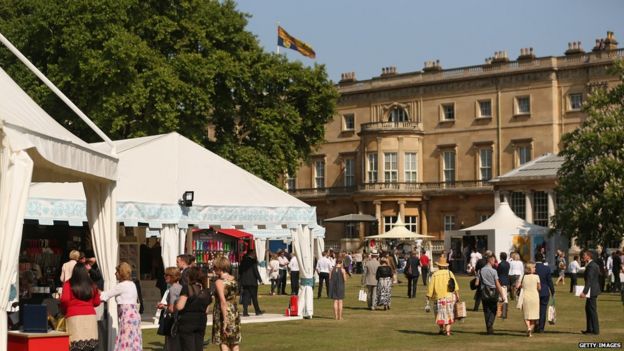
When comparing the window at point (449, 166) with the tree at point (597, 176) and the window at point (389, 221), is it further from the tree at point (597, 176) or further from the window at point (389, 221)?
the tree at point (597, 176)

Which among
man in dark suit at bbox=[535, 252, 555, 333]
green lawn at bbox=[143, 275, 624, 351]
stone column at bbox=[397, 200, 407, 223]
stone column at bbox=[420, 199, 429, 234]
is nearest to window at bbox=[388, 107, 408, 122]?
stone column at bbox=[397, 200, 407, 223]

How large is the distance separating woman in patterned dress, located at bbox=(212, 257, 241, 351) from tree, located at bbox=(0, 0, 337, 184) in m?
26.7

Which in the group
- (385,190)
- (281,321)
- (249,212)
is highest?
(385,190)

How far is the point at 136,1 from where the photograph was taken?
44812 millimetres

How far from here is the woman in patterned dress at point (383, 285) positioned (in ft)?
103

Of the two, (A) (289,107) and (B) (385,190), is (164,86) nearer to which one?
(A) (289,107)

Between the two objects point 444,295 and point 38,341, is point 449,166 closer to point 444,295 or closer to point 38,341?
point 444,295

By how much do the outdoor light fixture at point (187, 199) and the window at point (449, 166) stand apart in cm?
5677

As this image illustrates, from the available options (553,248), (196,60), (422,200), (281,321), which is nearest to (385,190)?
(422,200)

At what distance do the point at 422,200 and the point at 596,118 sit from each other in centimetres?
3272

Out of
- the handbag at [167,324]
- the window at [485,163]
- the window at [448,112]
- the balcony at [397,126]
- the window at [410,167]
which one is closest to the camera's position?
the handbag at [167,324]

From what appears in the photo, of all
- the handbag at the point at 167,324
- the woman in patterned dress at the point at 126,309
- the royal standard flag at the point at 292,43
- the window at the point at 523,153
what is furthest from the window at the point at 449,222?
the woman in patterned dress at the point at 126,309

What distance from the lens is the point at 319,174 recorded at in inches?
3457

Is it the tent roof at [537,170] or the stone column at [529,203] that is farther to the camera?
the stone column at [529,203]
